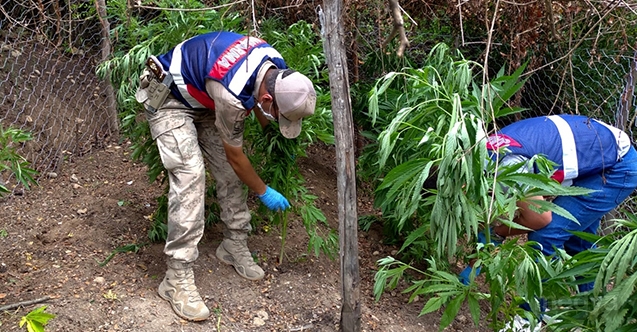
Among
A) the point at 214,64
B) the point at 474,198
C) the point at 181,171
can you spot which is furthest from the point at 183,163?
the point at 474,198

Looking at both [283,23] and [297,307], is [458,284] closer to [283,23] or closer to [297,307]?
[297,307]

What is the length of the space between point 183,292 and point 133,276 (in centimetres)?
39

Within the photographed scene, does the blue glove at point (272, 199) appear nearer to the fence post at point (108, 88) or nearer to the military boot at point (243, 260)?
the military boot at point (243, 260)

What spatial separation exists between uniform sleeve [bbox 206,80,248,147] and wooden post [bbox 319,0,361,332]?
52 cm

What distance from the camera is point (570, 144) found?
10.5 feet

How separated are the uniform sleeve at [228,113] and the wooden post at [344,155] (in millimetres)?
522

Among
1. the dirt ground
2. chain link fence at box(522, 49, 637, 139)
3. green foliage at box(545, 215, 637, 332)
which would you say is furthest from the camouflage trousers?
chain link fence at box(522, 49, 637, 139)

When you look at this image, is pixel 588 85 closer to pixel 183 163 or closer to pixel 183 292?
pixel 183 163

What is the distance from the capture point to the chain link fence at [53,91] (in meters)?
4.52

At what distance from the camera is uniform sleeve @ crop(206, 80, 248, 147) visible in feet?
9.72

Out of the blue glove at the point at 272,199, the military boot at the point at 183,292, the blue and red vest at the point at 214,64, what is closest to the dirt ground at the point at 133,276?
the military boot at the point at 183,292

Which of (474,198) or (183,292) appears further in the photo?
(183,292)

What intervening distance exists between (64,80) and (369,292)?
306cm

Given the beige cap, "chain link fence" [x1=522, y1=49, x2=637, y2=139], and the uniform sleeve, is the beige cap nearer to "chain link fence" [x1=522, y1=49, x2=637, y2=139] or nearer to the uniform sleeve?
the uniform sleeve
